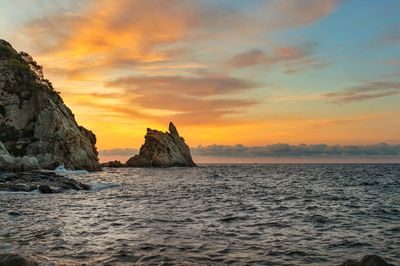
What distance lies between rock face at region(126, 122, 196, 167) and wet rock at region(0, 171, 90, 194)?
113733 mm

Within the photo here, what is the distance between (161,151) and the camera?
170625 mm

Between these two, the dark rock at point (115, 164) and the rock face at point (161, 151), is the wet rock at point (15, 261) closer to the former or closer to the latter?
the rock face at point (161, 151)

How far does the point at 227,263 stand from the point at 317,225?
33.3 ft

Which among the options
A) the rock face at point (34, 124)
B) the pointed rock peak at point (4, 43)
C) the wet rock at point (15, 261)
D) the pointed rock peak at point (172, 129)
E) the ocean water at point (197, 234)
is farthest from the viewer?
the pointed rock peak at point (172, 129)

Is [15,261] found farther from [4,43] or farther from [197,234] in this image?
[4,43]

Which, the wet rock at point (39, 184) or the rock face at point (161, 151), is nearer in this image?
the wet rock at point (39, 184)

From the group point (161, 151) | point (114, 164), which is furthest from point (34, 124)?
point (114, 164)

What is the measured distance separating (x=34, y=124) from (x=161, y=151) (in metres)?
77.2

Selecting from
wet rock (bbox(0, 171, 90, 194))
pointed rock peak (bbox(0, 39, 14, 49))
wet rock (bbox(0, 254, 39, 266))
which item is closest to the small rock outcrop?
pointed rock peak (bbox(0, 39, 14, 49))

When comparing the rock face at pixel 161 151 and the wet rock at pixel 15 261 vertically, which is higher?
the rock face at pixel 161 151

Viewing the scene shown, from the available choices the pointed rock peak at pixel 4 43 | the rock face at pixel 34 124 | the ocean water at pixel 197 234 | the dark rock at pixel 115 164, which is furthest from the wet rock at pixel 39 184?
the dark rock at pixel 115 164

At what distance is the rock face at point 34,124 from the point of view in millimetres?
94188

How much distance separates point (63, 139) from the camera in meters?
97.8

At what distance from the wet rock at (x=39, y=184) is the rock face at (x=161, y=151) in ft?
373
